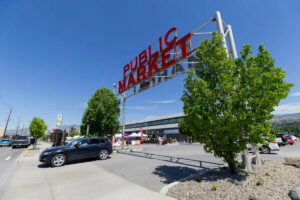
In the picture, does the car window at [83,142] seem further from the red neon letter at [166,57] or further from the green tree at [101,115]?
the red neon letter at [166,57]

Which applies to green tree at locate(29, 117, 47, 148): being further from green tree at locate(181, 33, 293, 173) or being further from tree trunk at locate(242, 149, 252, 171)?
tree trunk at locate(242, 149, 252, 171)

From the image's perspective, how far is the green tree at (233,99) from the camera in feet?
14.7

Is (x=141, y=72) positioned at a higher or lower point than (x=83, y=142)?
higher

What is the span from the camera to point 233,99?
15.5ft

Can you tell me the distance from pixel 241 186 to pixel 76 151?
917 centimetres

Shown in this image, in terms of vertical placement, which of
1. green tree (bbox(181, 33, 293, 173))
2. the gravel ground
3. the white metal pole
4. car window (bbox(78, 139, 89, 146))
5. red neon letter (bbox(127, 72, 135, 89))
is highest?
red neon letter (bbox(127, 72, 135, 89))

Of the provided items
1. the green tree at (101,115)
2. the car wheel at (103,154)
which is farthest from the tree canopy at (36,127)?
the car wheel at (103,154)

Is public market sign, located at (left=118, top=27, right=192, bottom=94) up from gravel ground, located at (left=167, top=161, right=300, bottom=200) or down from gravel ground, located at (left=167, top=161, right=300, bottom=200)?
up

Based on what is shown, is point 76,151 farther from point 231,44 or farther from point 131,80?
point 231,44

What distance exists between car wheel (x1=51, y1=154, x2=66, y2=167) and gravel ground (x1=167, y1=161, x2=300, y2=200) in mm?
7444

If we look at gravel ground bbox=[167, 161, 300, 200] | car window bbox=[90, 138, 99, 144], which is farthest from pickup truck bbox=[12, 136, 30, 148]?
gravel ground bbox=[167, 161, 300, 200]

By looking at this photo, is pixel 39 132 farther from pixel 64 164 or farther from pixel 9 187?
pixel 9 187

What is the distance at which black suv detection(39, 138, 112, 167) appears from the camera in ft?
26.7

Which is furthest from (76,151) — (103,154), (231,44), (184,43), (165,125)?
(165,125)
